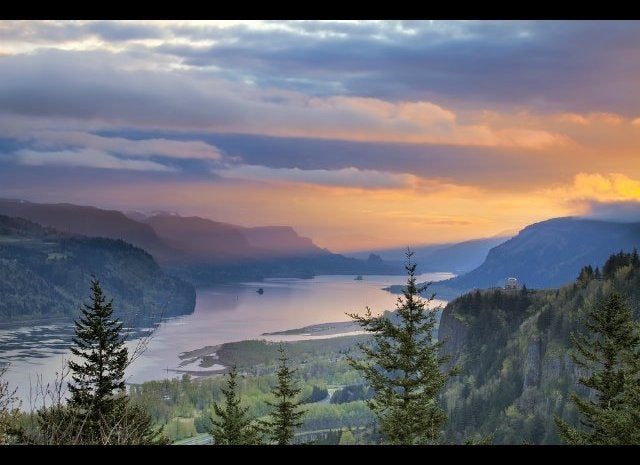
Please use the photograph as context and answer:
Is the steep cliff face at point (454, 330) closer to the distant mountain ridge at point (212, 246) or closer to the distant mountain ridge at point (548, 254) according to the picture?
the distant mountain ridge at point (212, 246)

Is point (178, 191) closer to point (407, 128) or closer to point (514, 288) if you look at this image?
point (514, 288)

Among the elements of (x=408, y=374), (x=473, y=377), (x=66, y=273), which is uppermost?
(x=66, y=273)

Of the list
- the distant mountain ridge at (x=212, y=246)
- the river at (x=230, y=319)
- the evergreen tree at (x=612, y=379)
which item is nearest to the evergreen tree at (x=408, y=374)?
the evergreen tree at (x=612, y=379)

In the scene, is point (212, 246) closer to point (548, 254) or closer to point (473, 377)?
point (473, 377)

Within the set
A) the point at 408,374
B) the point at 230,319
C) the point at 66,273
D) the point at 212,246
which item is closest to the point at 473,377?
the point at 230,319

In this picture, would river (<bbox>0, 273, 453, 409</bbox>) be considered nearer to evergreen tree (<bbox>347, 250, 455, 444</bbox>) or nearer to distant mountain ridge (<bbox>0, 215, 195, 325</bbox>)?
distant mountain ridge (<bbox>0, 215, 195, 325</bbox>)

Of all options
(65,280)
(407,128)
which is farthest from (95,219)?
(407,128)
